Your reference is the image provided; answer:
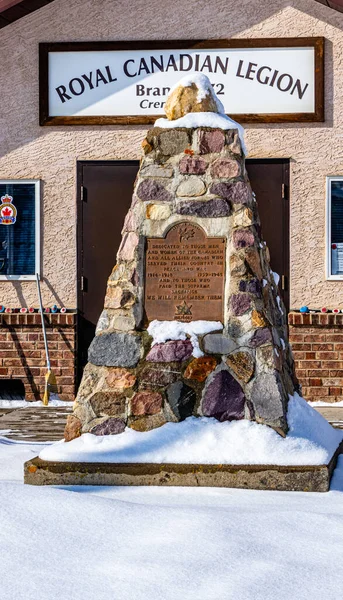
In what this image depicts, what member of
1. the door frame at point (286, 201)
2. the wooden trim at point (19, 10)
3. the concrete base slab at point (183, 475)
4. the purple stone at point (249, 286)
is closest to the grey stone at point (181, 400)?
the concrete base slab at point (183, 475)

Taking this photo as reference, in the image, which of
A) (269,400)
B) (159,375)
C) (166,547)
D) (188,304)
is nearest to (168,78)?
(188,304)

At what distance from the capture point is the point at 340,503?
429cm

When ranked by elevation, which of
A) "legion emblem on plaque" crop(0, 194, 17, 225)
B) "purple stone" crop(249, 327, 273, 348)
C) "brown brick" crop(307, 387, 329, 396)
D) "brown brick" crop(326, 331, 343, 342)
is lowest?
"brown brick" crop(307, 387, 329, 396)

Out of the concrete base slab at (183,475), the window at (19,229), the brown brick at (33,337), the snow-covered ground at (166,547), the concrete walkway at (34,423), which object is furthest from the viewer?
the window at (19,229)

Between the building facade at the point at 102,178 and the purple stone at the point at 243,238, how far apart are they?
4.15 meters

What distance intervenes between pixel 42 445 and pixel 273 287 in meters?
2.01

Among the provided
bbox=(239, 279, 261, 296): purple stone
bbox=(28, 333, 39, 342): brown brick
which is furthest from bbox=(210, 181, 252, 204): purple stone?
bbox=(28, 333, 39, 342): brown brick

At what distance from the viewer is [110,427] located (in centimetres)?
501

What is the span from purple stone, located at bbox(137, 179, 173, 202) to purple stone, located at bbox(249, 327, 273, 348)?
0.99 meters

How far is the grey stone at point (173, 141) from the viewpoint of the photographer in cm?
531

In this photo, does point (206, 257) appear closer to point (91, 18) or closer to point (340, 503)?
point (340, 503)

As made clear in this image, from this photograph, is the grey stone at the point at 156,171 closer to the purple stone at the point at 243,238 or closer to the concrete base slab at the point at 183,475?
the purple stone at the point at 243,238

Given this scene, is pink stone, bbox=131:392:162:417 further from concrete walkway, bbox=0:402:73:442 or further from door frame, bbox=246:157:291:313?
door frame, bbox=246:157:291:313

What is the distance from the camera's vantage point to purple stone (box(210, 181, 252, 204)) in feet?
17.2
